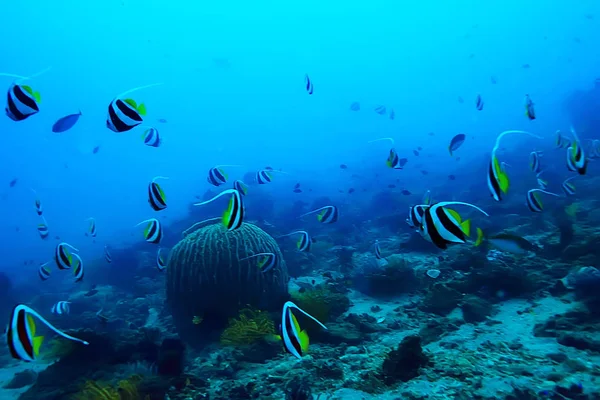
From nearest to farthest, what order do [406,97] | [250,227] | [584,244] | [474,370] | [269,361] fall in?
[474,370], [269,361], [584,244], [250,227], [406,97]

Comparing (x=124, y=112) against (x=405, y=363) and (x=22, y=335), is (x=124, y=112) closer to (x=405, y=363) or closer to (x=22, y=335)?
(x=22, y=335)

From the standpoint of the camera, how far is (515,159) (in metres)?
25.7

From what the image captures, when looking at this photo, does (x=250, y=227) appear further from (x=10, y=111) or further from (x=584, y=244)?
(x=584, y=244)

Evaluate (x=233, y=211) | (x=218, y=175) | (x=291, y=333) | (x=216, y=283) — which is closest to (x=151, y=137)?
(x=218, y=175)

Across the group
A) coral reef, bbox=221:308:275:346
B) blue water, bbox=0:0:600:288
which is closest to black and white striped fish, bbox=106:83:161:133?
coral reef, bbox=221:308:275:346

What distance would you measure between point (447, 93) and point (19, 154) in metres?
211

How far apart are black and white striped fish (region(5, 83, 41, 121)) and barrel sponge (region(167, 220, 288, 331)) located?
4.48 metres

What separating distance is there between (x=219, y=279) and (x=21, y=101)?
15.6 feet

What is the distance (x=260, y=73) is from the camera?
185500 millimetres

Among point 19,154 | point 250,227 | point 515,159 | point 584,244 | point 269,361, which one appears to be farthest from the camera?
point 19,154

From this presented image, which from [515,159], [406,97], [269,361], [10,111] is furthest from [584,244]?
[406,97]

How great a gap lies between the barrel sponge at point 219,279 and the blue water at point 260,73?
397 ft

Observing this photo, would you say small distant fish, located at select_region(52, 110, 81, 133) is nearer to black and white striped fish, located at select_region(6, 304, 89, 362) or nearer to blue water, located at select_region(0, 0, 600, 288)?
black and white striped fish, located at select_region(6, 304, 89, 362)

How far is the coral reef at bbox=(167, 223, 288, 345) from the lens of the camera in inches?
289
